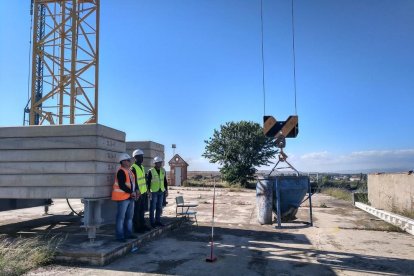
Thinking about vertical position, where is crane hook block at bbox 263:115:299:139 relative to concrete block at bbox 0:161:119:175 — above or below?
above

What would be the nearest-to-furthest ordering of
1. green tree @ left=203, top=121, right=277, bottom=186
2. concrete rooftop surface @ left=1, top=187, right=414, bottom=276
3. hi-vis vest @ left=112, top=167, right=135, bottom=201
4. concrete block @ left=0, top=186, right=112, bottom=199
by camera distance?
concrete rooftop surface @ left=1, top=187, right=414, bottom=276 → concrete block @ left=0, top=186, right=112, bottom=199 → hi-vis vest @ left=112, top=167, right=135, bottom=201 → green tree @ left=203, top=121, right=277, bottom=186

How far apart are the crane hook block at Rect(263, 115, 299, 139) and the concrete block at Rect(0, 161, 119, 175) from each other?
137 inches

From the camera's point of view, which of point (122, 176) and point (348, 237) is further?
point (348, 237)

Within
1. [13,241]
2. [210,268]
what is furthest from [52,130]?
[210,268]

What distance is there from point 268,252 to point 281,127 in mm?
2660

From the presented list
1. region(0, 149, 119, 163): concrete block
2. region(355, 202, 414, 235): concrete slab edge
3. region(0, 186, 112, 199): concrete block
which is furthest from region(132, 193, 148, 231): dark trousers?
region(355, 202, 414, 235): concrete slab edge

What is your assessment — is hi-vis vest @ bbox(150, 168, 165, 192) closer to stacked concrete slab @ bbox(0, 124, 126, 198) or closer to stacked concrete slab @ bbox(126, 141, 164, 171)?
stacked concrete slab @ bbox(126, 141, 164, 171)

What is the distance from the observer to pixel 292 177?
27.4 feet

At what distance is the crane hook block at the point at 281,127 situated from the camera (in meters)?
8.19

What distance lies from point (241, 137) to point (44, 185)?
31.4 metres

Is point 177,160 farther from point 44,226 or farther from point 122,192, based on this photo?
point 122,192

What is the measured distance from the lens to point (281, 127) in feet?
27.1

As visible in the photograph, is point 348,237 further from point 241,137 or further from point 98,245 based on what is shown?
point 241,137

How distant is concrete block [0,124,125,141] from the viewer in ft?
25.1
